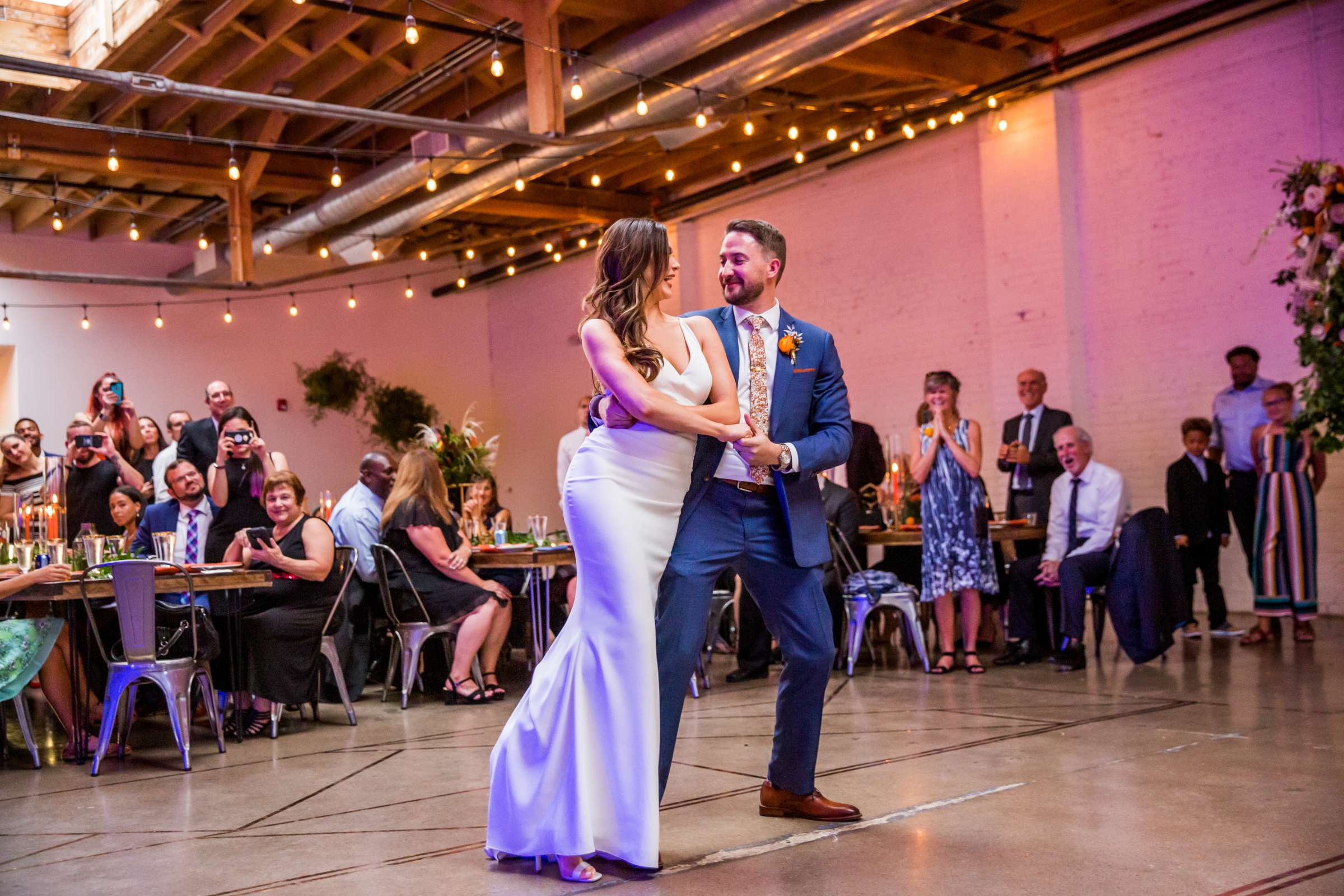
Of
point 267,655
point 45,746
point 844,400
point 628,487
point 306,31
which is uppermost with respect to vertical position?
point 306,31

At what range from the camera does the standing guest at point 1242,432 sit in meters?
7.68

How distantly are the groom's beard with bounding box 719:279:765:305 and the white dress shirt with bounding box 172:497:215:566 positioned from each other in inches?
147

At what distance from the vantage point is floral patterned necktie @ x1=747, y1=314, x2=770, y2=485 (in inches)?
125

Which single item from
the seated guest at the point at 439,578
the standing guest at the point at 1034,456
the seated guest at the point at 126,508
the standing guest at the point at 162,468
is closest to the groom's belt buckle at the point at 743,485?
the seated guest at the point at 439,578

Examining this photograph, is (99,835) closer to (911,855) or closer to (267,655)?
(267,655)

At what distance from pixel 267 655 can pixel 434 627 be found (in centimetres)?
99

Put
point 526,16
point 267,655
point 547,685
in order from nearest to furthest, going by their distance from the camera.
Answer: point 547,685 → point 267,655 → point 526,16

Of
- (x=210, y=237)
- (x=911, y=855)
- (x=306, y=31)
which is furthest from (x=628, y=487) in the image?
(x=210, y=237)

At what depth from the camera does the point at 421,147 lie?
10.1 meters

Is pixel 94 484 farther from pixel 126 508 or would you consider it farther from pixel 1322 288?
pixel 1322 288

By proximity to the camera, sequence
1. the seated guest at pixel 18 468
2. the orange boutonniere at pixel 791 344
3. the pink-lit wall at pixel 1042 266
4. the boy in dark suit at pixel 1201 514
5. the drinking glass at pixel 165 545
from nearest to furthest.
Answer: the orange boutonniere at pixel 791 344 → the drinking glass at pixel 165 545 → the seated guest at pixel 18 468 → the boy in dark suit at pixel 1201 514 → the pink-lit wall at pixel 1042 266

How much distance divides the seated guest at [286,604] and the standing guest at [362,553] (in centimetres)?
52

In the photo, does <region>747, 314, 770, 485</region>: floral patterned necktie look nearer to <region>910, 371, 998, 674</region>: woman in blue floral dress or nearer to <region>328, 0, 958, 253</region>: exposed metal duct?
<region>910, 371, 998, 674</region>: woman in blue floral dress

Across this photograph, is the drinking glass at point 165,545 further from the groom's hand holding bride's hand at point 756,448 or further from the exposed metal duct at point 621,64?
the exposed metal duct at point 621,64
